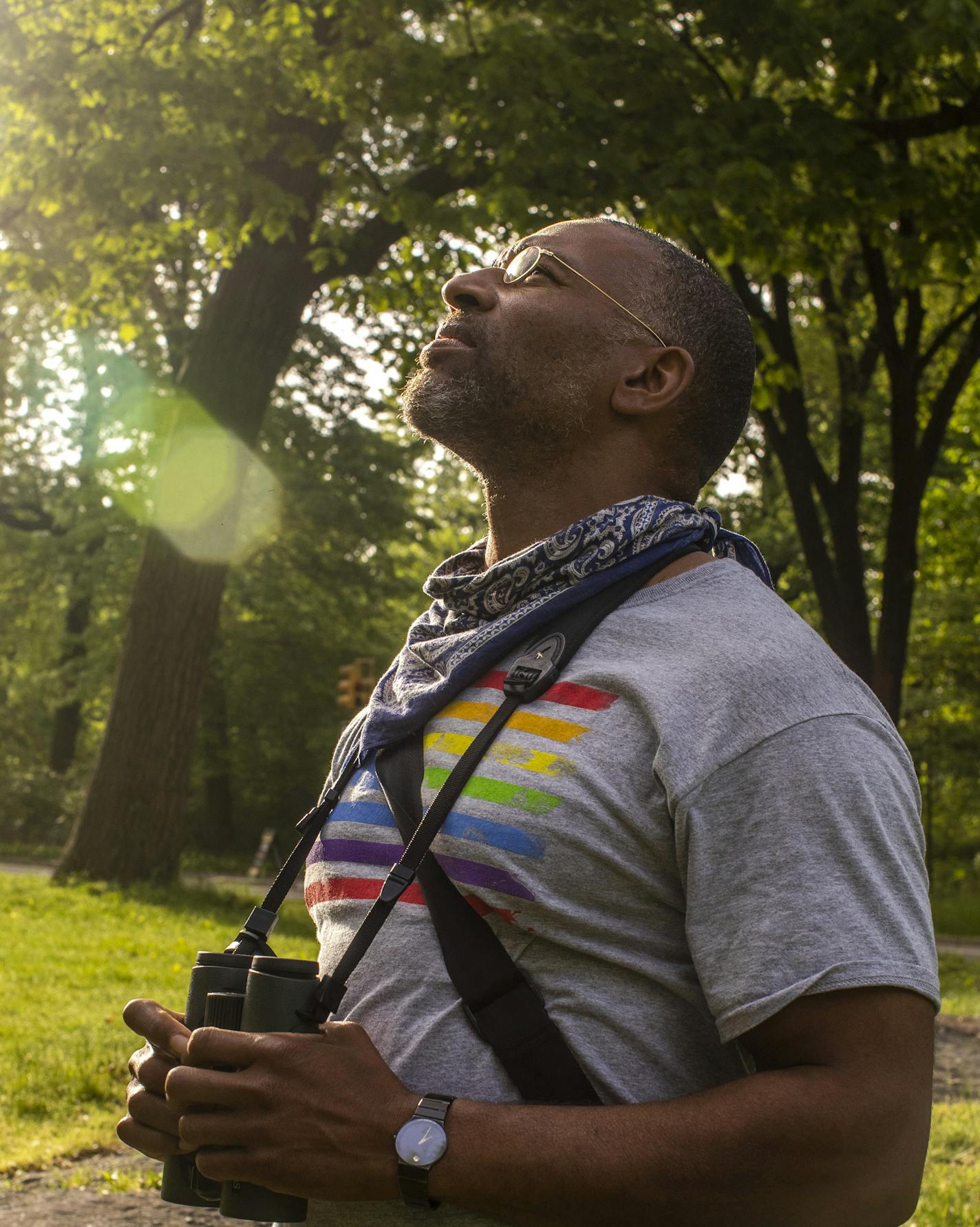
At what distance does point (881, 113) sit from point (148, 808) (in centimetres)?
887

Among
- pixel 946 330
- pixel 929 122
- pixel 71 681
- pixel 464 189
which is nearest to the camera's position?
pixel 929 122

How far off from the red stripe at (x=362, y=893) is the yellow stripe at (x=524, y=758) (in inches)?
6.9

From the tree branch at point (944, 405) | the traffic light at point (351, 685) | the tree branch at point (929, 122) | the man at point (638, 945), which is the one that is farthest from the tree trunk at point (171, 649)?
the man at point (638, 945)

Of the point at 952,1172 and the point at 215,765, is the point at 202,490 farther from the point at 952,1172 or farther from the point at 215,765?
the point at 215,765

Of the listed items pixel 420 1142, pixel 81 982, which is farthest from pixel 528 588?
pixel 81 982

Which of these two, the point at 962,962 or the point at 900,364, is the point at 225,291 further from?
the point at 962,962

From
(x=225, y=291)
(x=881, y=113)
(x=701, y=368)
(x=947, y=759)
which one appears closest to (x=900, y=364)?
(x=881, y=113)

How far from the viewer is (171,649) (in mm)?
12336

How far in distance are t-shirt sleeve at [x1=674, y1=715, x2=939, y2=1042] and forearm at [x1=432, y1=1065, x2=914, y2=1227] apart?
0.09 metres

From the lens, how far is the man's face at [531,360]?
2.21 metres

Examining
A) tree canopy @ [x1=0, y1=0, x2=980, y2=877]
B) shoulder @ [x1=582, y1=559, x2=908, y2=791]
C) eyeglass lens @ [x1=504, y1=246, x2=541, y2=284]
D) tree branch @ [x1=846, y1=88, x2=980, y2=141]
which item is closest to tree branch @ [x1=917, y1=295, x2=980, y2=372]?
tree canopy @ [x1=0, y1=0, x2=980, y2=877]

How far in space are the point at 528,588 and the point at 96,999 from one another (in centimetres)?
677

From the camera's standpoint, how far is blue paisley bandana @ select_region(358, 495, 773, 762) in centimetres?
181

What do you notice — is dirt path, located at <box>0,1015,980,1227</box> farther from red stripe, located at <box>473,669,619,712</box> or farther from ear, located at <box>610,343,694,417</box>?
red stripe, located at <box>473,669,619,712</box>
